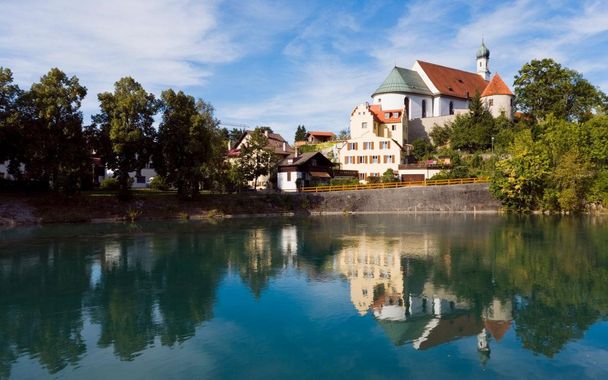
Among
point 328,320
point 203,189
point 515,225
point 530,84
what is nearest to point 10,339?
point 328,320

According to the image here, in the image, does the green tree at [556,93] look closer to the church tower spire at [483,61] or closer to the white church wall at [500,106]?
the white church wall at [500,106]

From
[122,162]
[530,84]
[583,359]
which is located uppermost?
[530,84]

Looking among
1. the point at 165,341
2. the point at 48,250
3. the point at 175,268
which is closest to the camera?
the point at 165,341

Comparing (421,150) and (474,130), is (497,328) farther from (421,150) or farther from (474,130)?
(421,150)

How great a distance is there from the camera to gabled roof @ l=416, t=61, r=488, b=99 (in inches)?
3777

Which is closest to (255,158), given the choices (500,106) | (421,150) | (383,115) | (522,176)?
(383,115)

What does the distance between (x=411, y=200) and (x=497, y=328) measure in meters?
50.5

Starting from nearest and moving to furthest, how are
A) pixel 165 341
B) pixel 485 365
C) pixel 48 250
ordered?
pixel 485 365
pixel 165 341
pixel 48 250

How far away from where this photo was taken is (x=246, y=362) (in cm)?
1348

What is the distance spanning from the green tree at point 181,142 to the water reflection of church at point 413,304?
30.2 meters

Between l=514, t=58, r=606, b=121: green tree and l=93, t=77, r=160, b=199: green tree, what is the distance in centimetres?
5818

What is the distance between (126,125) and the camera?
5109cm

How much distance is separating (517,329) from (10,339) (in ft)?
53.9

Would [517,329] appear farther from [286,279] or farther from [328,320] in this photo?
[286,279]
